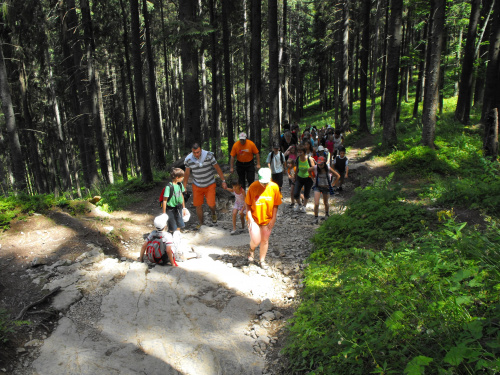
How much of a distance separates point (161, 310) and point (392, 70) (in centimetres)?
1402

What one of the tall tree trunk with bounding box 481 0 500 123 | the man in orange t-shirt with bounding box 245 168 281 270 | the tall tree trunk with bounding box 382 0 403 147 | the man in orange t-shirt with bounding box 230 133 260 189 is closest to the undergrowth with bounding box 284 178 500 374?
the man in orange t-shirt with bounding box 245 168 281 270

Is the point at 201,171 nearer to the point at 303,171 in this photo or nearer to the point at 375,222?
the point at 303,171

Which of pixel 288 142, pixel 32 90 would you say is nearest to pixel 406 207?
pixel 288 142

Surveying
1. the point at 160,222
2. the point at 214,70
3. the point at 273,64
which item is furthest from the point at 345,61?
the point at 160,222

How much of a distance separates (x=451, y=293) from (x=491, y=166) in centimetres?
662

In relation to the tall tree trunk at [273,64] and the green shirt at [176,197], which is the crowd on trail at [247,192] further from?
the tall tree trunk at [273,64]

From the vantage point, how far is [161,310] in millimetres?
4879

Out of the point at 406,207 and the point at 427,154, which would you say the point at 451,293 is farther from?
the point at 427,154

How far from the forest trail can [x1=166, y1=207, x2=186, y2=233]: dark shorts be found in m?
0.61

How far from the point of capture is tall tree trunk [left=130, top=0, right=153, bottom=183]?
11406 millimetres

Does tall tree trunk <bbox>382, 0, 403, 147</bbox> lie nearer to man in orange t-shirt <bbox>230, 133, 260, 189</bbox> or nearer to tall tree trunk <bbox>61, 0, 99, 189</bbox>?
man in orange t-shirt <bbox>230, 133, 260, 189</bbox>

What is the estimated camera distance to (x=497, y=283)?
302 cm

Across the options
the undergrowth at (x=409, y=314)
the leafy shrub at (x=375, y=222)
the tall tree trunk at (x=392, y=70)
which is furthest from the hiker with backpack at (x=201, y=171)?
the tall tree trunk at (x=392, y=70)

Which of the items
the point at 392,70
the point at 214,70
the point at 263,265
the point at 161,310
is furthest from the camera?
the point at 214,70
